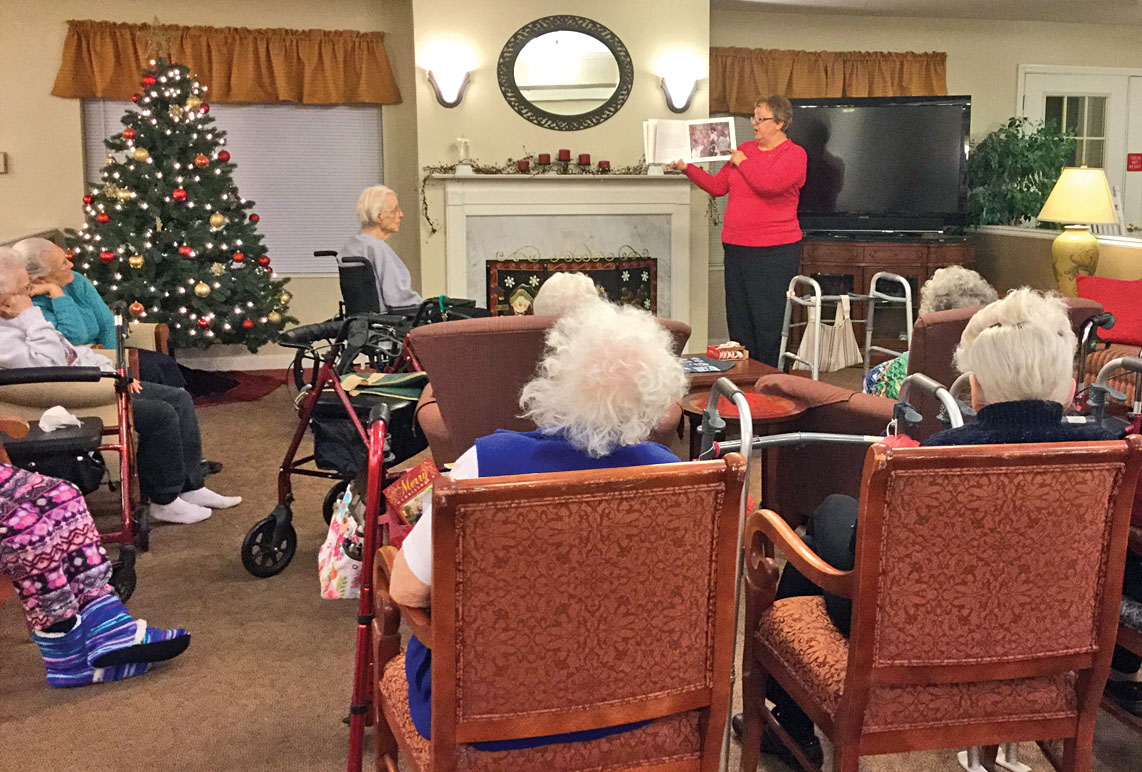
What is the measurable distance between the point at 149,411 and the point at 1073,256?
4995mm

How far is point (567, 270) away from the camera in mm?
7246

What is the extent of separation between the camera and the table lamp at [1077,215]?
5.99 metres

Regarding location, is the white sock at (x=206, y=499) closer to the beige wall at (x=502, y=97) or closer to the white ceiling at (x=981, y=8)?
the beige wall at (x=502, y=97)

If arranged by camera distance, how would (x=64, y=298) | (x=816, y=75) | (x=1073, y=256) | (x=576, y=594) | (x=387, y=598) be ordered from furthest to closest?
(x=816, y=75)
(x=1073, y=256)
(x=64, y=298)
(x=387, y=598)
(x=576, y=594)

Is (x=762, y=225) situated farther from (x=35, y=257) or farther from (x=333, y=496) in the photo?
(x=35, y=257)

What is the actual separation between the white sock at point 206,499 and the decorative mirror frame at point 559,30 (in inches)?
152

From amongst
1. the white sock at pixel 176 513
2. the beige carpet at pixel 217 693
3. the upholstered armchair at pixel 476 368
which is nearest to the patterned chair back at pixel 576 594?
the beige carpet at pixel 217 693

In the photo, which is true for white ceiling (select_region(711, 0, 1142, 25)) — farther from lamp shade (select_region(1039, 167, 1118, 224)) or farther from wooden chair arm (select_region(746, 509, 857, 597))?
wooden chair arm (select_region(746, 509, 857, 597))

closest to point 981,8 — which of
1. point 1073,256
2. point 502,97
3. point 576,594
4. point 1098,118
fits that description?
point 1098,118

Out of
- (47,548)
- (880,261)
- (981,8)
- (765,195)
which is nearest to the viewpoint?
(47,548)

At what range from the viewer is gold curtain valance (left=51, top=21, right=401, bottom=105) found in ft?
22.2

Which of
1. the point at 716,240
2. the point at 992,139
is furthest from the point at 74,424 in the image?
the point at 992,139

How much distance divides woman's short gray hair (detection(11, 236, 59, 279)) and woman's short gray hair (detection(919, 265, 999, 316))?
10.0 feet

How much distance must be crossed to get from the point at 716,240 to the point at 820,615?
246 inches
